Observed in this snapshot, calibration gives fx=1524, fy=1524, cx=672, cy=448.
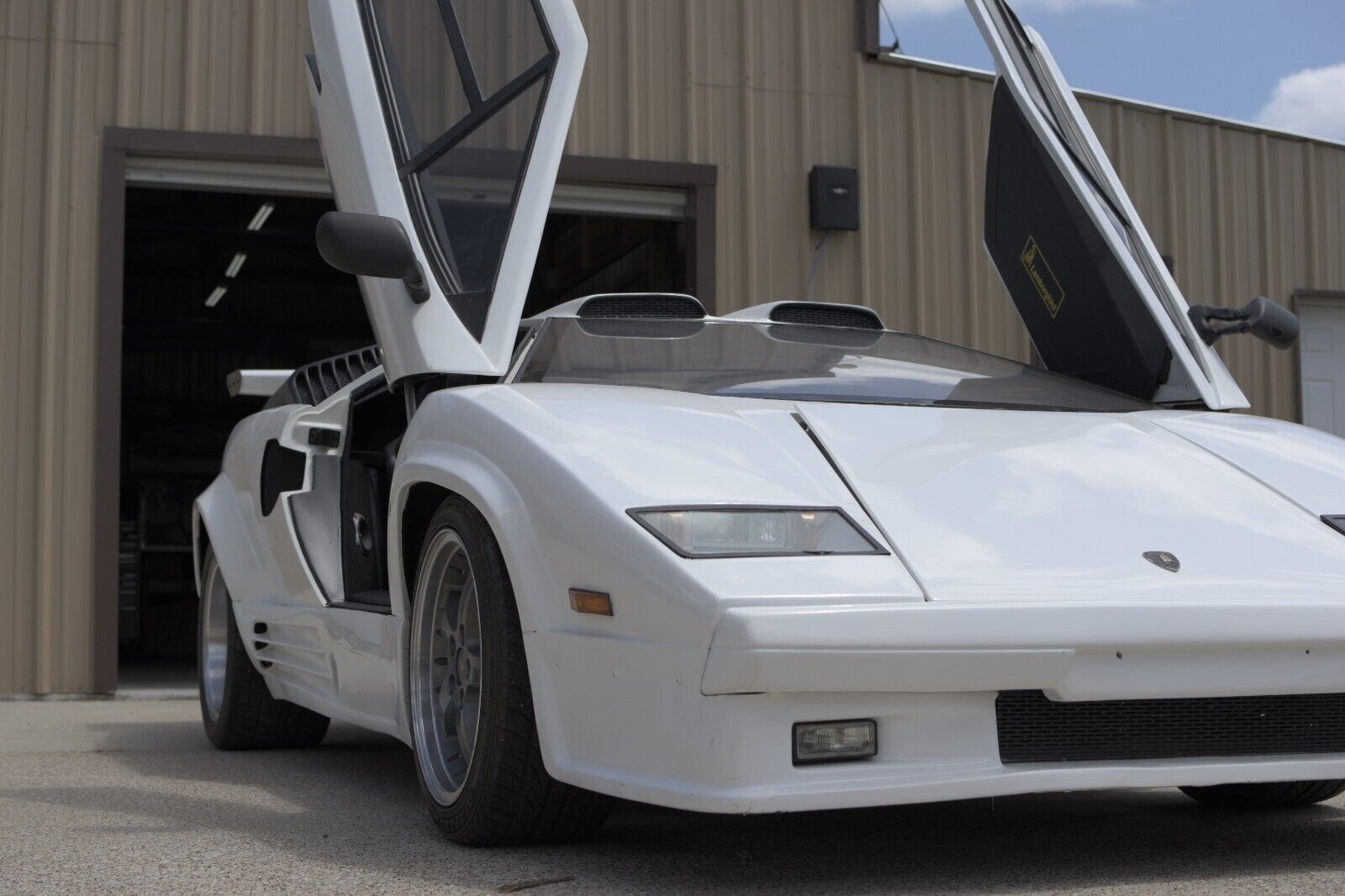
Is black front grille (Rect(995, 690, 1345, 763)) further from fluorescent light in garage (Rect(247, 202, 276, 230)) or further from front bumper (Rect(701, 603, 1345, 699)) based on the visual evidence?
fluorescent light in garage (Rect(247, 202, 276, 230))

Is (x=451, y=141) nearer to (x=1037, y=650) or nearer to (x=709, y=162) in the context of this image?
(x=1037, y=650)

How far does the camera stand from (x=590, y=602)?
261 cm

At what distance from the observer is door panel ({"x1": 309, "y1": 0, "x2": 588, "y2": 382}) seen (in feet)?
12.1

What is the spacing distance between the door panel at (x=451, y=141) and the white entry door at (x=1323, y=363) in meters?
7.48

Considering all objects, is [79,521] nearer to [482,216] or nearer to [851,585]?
[482,216]

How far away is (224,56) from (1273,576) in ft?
22.2

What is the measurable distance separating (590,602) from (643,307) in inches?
63.7

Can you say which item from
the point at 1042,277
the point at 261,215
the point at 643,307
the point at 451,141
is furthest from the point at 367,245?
the point at 261,215

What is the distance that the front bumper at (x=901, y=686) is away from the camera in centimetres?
240

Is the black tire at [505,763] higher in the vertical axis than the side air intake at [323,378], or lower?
lower

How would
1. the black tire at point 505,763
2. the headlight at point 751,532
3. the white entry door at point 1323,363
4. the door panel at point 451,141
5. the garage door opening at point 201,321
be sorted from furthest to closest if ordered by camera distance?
the garage door opening at point 201,321, the white entry door at point 1323,363, the door panel at point 451,141, the black tire at point 505,763, the headlight at point 751,532

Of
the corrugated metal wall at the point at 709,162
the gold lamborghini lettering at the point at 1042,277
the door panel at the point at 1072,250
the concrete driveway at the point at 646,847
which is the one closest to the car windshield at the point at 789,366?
the door panel at the point at 1072,250

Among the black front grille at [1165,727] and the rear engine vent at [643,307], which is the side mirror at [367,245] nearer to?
the rear engine vent at [643,307]

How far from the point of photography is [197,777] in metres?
4.32
